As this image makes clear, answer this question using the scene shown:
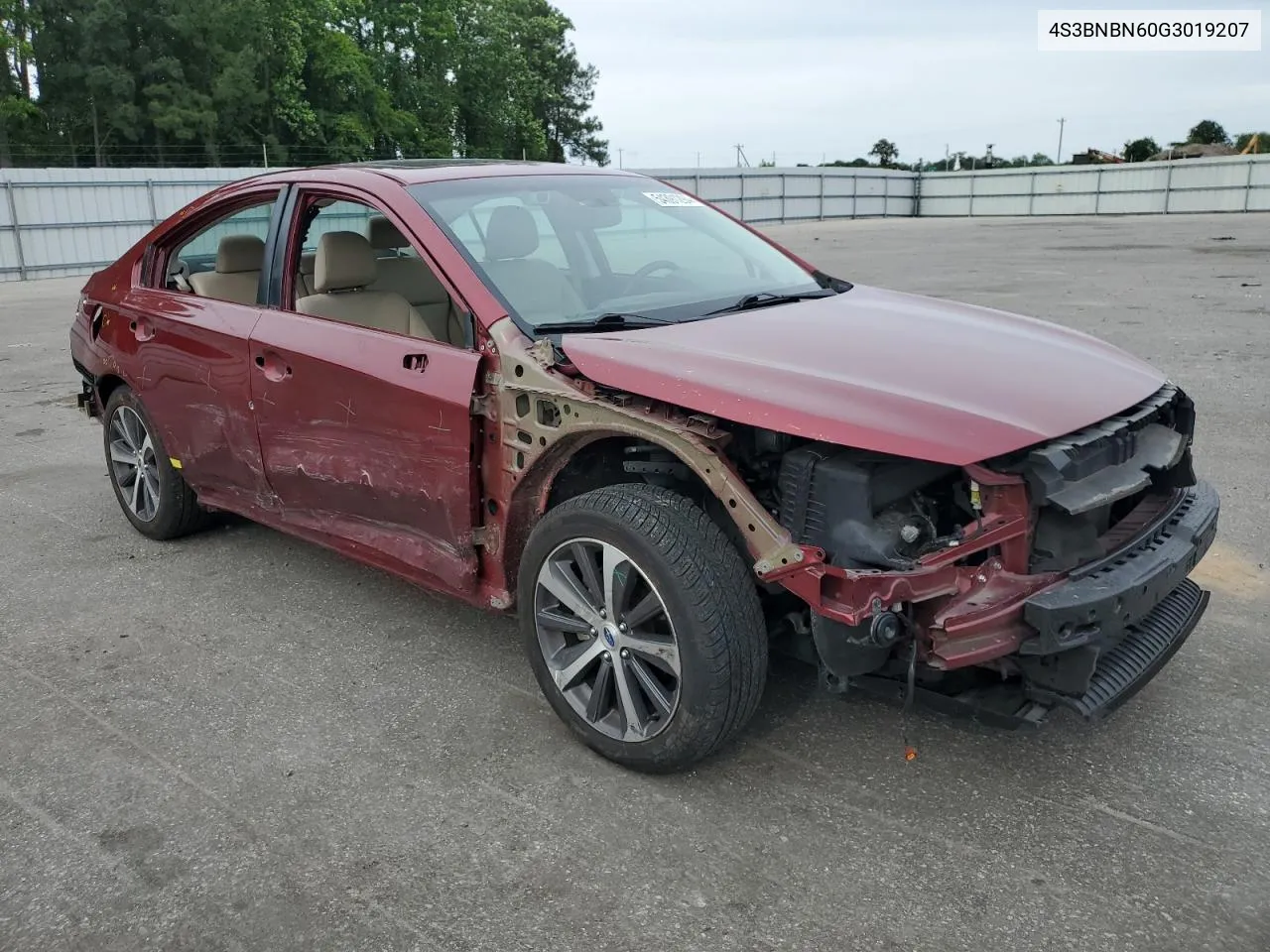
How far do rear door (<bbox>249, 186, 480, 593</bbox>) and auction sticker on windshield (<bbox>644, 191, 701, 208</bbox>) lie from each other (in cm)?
113

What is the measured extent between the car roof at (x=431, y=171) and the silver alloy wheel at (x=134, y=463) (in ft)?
4.69

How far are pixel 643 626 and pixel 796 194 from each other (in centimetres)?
4276

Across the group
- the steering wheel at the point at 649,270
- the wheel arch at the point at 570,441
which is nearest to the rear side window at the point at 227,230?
the steering wheel at the point at 649,270

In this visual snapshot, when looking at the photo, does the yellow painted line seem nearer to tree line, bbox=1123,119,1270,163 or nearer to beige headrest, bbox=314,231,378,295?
beige headrest, bbox=314,231,378,295

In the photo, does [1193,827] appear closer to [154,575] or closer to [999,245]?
[154,575]

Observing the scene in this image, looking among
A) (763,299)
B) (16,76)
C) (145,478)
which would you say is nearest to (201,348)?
(145,478)

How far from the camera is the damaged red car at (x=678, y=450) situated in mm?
2594

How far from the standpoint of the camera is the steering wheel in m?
3.74

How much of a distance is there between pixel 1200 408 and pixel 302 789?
6258mm

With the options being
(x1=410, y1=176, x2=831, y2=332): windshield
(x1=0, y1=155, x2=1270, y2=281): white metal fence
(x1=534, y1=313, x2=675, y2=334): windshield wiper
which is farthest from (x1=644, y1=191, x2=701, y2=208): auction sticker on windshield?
(x1=0, y1=155, x2=1270, y2=281): white metal fence

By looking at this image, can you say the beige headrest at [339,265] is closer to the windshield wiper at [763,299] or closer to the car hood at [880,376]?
the car hood at [880,376]

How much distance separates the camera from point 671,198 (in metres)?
4.41

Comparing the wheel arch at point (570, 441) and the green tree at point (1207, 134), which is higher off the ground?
the green tree at point (1207, 134)

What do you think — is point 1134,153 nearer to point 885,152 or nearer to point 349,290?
point 885,152
